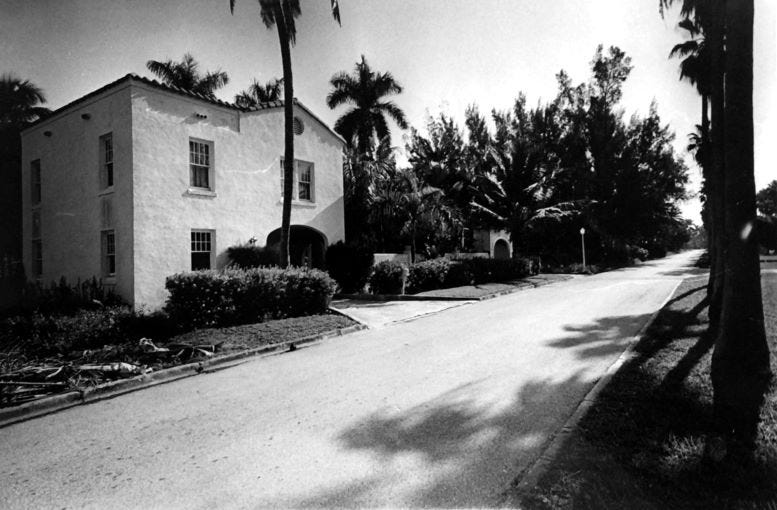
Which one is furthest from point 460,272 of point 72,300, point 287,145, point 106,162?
point 72,300

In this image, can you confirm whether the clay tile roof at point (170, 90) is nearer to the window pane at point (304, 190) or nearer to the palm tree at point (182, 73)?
the window pane at point (304, 190)

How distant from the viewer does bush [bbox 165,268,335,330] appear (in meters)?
10.5

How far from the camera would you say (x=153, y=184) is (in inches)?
533

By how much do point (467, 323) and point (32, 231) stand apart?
56.3 feet

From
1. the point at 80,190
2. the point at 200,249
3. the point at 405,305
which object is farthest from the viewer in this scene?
the point at 405,305

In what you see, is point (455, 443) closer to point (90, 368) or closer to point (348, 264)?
point (90, 368)

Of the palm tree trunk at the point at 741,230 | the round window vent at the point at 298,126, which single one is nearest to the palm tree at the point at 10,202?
the round window vent at the point at 298,126

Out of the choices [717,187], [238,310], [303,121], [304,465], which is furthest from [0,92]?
[717,187]

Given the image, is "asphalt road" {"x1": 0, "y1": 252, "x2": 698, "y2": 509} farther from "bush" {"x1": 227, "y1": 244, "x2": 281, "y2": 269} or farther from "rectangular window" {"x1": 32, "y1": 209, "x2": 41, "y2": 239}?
"rectangular window" {"x1": 32, "y1": 209, "x2": 41, "y2": 239}

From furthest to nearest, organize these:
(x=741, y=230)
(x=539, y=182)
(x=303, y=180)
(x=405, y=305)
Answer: (x=539, y=182)
(x=303, y=180)
(x=405, y=305)
(x=741, y=230)

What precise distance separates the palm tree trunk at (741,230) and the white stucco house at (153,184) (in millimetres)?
13470

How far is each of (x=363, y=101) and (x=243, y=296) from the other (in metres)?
25.7

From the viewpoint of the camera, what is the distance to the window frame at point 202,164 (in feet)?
48.0

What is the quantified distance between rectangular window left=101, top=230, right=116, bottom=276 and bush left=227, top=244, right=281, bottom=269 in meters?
3.48
